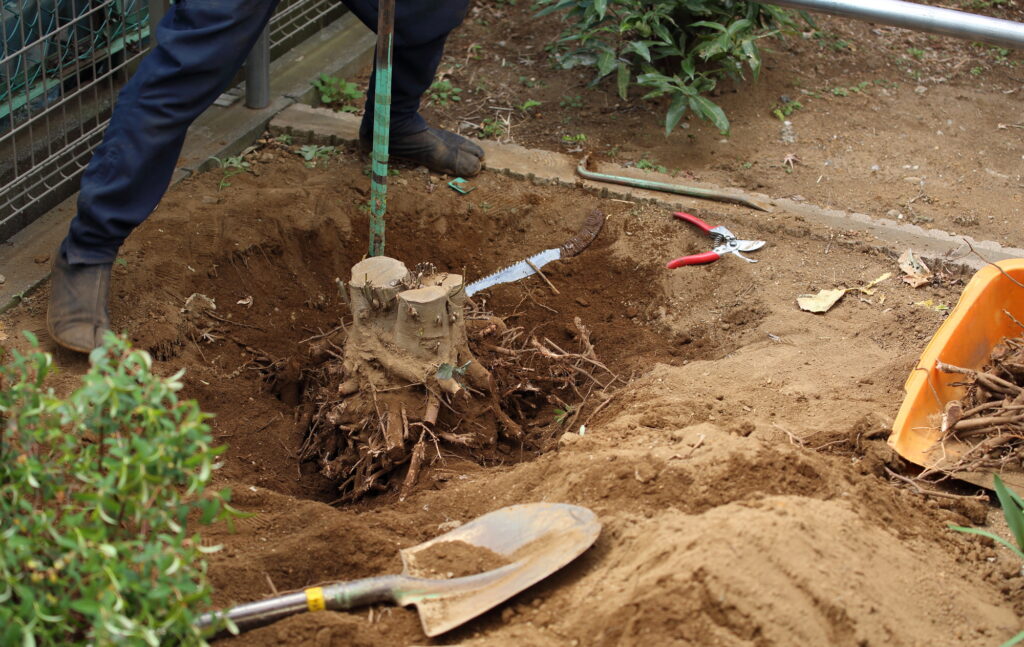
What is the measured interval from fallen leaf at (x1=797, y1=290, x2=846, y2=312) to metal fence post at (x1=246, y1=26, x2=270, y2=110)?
2.37 metres

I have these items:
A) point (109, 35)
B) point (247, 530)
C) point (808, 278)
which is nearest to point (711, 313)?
point (808, 278)

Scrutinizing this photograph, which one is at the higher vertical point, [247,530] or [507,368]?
[247,530]

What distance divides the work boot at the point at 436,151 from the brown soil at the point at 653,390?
9 centimetres

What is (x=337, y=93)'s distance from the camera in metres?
4.47

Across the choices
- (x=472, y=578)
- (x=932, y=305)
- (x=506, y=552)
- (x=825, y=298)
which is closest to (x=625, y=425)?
(x=506, y=552)

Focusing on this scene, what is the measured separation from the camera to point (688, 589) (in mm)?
1863

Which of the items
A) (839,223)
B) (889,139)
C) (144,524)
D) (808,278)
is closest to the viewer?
(144,524)

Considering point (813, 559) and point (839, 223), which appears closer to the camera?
point (813, 559)

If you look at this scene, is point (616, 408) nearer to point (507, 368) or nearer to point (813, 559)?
point (507, 368)

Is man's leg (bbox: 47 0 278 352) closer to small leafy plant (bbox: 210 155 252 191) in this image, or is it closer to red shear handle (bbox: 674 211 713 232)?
small leafy plant (bbox: 210 155 252 191)

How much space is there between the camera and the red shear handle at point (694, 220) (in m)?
3.66

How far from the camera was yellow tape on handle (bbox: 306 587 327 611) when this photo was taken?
192cm

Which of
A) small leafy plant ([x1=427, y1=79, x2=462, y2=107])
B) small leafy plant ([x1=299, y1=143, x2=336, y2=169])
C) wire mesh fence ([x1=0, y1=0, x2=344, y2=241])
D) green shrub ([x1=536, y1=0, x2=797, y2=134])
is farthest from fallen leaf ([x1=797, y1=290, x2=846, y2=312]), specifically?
wire mesh fence ([x1=0, y1=0, x2=344, y2=241])

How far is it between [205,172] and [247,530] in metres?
1.94
